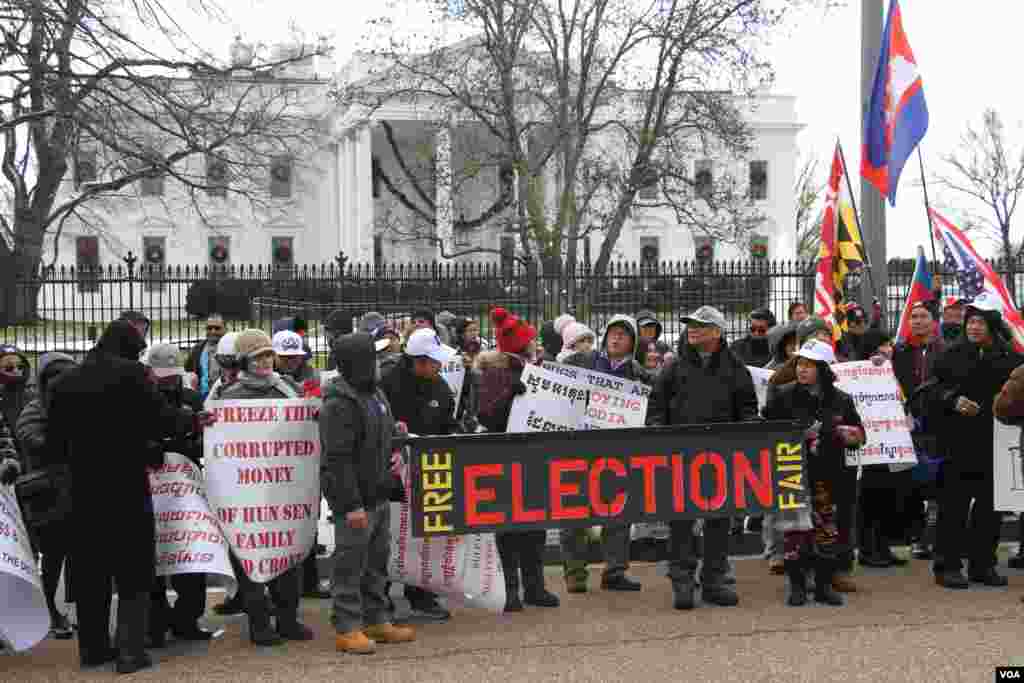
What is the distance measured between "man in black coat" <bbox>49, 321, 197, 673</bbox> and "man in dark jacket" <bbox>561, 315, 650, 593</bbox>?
2.95m

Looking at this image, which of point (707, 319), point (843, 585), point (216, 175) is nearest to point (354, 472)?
point (707, 319)

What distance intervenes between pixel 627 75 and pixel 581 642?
2573cm

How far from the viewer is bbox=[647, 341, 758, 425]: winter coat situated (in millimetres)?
8242

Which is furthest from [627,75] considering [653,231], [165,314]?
[653,231]

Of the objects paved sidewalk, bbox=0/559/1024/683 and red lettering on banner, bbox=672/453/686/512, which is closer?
paved sidewalk, bbox=0/559/1024/683

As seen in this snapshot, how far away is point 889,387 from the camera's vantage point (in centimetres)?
959

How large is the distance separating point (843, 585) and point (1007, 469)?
1.41 m

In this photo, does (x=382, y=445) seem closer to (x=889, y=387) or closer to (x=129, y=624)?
(x=129, y=624)

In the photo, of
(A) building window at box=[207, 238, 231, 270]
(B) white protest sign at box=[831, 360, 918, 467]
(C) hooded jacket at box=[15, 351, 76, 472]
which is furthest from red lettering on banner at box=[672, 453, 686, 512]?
(A) building window at box=[207, 238, 231, 270]

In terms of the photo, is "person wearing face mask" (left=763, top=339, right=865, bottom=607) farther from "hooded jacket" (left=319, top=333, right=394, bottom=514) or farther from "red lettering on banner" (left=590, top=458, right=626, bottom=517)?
"hooded jacket" (left=319, top=333, right=394, bottom=514)

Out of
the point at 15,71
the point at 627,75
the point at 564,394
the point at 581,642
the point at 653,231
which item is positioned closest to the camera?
the point at 581,642

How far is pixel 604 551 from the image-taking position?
882 cm

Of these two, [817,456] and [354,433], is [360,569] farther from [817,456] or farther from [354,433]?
[817,456]

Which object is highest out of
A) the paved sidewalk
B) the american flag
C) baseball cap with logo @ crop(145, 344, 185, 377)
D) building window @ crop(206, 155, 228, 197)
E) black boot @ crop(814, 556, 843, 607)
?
building window @ crop(206, 155, 228, 197)
